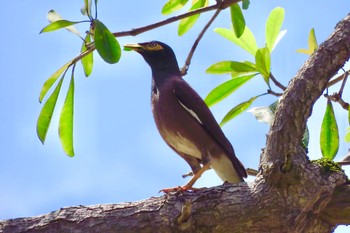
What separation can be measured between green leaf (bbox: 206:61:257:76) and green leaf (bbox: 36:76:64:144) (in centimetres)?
108

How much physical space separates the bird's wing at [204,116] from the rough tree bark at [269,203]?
109cm

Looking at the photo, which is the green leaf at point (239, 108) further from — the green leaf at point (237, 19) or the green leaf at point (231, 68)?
the green leaf at point (237, 19)

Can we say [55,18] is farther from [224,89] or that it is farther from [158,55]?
[158,55]

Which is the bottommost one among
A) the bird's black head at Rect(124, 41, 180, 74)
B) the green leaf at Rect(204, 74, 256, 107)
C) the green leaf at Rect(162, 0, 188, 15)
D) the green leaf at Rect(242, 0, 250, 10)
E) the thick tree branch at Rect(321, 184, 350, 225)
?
the thick tree branch at Rect(321, 184, 350, 225)

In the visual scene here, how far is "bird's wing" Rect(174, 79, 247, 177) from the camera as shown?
475 centimetres

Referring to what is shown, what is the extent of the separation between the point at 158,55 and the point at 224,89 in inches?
35.3

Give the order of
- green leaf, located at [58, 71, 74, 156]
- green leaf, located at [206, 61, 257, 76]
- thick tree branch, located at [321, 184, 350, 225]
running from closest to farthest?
thick tree branch, located at [321, 184, 350, 225] → green leaf, located at [58, 71, 74, 156] → green leaf, located at [206, 61, 257, 76]

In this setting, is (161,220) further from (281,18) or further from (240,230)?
(281,18)

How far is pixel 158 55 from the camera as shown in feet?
18.3

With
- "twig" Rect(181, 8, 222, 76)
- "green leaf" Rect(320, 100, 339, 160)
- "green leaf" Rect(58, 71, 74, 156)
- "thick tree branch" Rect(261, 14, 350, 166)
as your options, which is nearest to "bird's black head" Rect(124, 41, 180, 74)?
"twig" Rect(181, 8, 222, 76)

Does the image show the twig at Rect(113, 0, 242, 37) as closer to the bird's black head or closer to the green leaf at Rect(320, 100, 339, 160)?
the green leaf at Rect(320, 100, 339, 160)

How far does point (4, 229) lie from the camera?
12.0ft

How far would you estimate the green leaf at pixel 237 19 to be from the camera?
455 cm

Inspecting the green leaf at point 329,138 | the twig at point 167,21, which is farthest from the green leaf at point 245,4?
the green leaf at point 329,138
